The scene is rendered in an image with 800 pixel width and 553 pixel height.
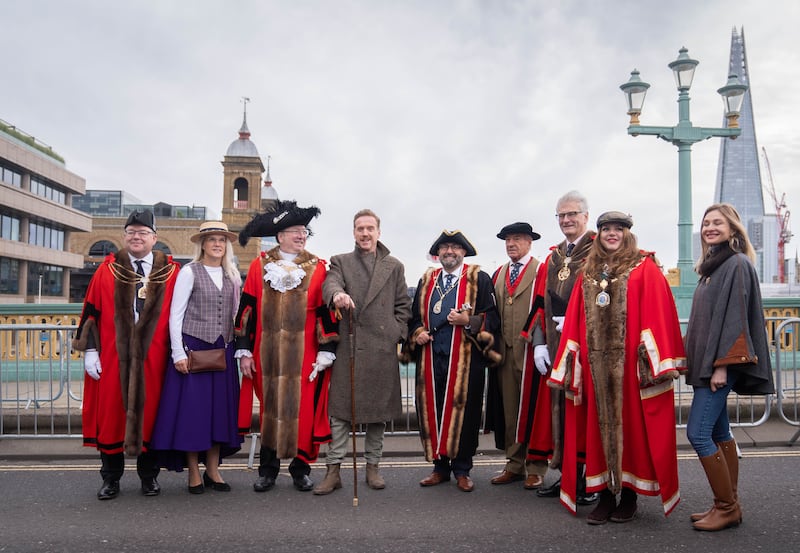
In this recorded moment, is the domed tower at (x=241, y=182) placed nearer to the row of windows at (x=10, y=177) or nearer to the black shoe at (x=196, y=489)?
the row of windows at (x=10, y=177)

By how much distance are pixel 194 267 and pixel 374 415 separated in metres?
1.88

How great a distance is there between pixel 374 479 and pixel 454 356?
1.19 meters

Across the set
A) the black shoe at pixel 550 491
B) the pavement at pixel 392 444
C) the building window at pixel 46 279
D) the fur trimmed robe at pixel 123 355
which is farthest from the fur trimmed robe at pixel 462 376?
the building window at pixel 46 279

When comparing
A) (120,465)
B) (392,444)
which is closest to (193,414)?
(120,465)

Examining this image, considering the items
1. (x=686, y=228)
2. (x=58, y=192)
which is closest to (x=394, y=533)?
(x=686, y=228)

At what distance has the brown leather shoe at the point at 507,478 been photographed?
210 inches

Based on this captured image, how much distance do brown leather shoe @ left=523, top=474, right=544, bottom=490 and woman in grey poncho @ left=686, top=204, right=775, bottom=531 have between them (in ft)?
4.11

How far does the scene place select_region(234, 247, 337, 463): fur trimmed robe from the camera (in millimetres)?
5160

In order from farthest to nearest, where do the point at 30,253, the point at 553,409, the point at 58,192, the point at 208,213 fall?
1. the point at 208,213
2. the point at 58,192
3. the point at 30,253
4. the point at 553,409

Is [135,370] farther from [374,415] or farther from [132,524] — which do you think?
[374,415]

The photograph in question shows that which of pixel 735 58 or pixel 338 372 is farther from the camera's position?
pixel 735 58

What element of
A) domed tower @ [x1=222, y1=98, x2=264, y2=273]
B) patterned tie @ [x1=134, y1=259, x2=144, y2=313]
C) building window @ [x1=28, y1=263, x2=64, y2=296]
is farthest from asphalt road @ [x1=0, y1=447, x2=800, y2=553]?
domed tower @ [x1=222, y1=98, x2=264, y2=273]

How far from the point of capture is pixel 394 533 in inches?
162

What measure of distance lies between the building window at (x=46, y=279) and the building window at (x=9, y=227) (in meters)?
3.45
